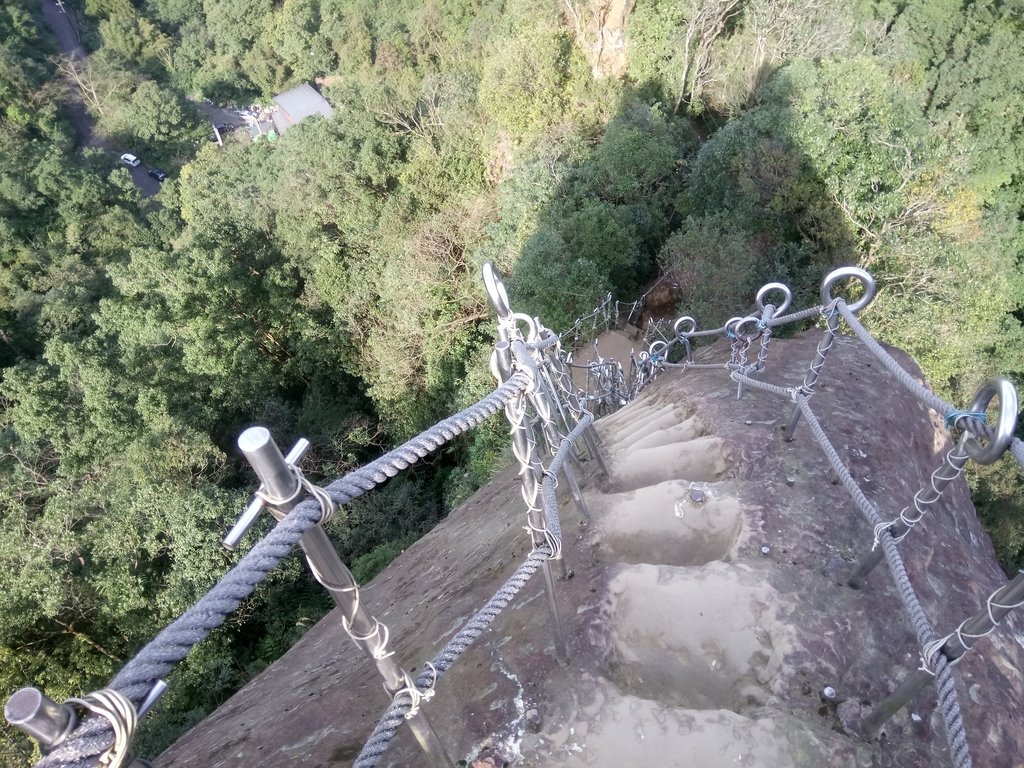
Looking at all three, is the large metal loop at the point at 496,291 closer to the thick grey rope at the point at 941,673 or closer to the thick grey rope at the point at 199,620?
the thick grey rope at the point at 199,620

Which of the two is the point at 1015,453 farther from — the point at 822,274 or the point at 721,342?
the point at 822,274

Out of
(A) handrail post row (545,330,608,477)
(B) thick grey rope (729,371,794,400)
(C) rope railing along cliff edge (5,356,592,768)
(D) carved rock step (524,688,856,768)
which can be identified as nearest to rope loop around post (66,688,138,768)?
(C) rope railing along cliff edge (5,356,592,768)

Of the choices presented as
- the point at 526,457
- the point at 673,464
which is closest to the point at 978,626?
the point at 526,457

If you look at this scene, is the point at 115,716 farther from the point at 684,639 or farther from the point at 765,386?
the point at 765,386

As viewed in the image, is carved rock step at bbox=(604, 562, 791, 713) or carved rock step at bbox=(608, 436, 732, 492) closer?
carved rock step at bbox=(604, 562, 791, 713)

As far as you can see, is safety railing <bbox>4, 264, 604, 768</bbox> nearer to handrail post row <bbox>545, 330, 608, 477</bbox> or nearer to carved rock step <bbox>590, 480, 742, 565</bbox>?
carved rock step <bbox>590, 480, 742, 565</bbox>

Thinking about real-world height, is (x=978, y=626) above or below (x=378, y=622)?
below
